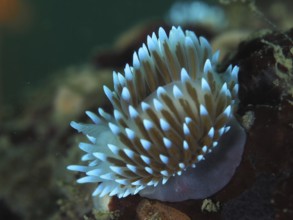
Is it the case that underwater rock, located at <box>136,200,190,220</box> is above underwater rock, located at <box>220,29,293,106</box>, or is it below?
below

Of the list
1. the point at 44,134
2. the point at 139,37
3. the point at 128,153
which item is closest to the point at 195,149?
the point at 128,153

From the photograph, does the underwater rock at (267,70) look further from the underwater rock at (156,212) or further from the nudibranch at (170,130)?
the underwater rock at (156,212)

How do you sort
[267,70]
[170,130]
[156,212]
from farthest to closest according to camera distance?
[267,70] < [156,212] < [170,130]

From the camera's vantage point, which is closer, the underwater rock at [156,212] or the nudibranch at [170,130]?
the nudibranch at [170,130]

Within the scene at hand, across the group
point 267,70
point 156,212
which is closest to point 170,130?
point 156,212

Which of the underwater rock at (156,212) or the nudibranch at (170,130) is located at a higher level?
the nudibranch at (170,130)

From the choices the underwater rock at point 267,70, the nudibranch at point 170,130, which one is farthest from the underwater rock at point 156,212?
the underwater rock at point 267,70

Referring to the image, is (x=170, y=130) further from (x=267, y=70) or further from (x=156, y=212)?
(x=267, y=70)

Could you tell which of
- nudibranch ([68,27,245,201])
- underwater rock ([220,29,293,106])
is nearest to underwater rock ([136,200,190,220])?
nudibranch ([68,27,245,201])

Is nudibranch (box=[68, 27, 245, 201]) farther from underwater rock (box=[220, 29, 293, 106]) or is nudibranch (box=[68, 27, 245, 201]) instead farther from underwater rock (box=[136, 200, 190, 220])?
underwater rock (box=[220, 29, 293, 106])
